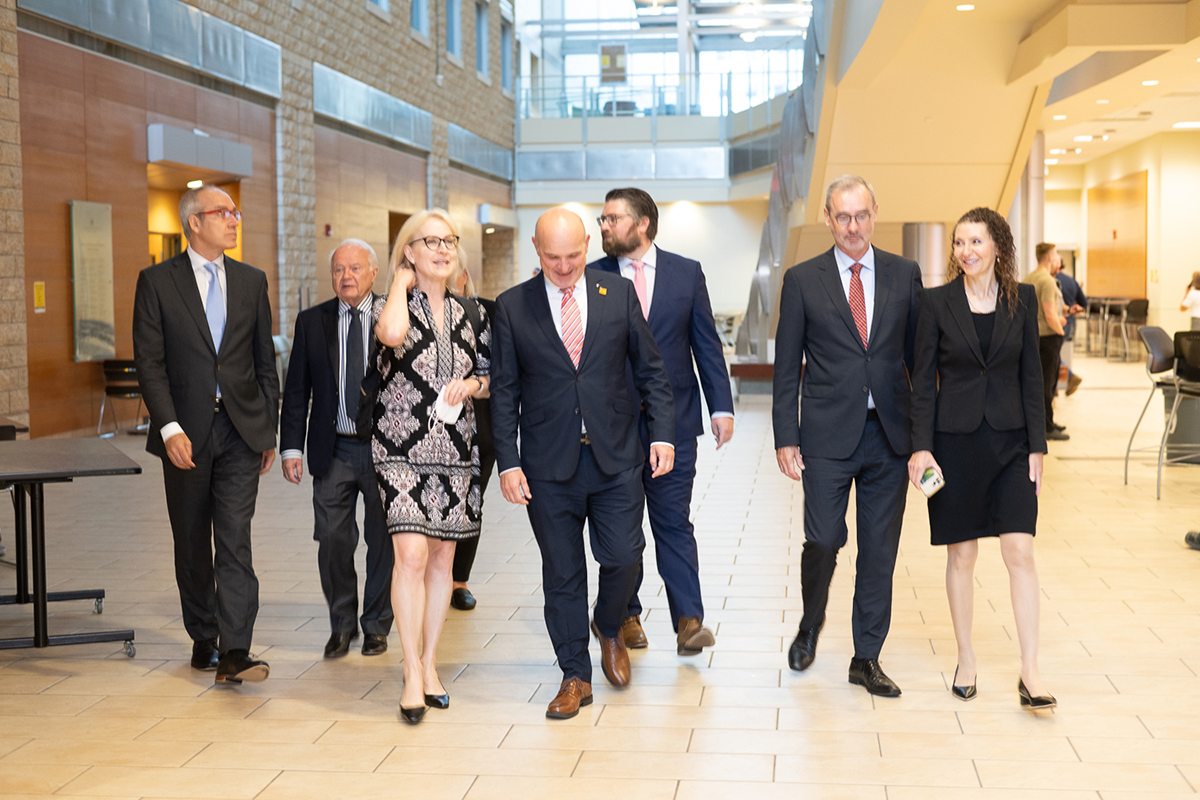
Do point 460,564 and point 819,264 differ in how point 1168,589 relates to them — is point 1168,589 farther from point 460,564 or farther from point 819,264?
point 460,564

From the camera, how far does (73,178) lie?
10.7 metres

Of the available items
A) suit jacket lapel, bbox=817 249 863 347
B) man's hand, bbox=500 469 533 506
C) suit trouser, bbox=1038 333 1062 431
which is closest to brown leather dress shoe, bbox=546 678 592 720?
man's hand, bbox=500 469 533 506

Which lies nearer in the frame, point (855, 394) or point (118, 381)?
point (855, 394)

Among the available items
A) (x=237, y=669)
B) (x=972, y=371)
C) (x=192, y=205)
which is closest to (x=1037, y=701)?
(x=972, y=371)

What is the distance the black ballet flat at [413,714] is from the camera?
3.40m

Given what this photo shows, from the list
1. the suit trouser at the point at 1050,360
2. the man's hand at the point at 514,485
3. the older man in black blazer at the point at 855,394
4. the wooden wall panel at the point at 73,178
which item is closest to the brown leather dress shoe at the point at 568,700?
the man's hand at the point at 514,485

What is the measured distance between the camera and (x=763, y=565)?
5539 mm

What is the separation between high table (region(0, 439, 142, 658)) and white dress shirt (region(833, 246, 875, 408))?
7.42 feet

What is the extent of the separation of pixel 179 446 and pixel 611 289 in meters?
1.47

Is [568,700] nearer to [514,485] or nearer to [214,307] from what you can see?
[514,485]

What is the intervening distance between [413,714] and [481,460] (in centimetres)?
127

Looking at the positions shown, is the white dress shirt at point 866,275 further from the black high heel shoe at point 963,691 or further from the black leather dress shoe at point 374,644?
the black leather dress shoe at point 374,644

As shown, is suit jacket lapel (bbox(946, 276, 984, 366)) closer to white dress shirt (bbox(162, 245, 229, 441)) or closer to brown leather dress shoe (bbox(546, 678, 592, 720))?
brown leather dress shoe (bbox(546, 678, 592, 720))

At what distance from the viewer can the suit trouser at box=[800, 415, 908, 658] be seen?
12.0ft
